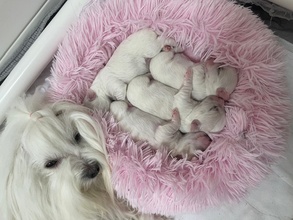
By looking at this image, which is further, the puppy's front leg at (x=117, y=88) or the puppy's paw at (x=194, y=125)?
the puppy's front leg at (x=117, y=88)

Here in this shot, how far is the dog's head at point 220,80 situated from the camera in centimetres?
105

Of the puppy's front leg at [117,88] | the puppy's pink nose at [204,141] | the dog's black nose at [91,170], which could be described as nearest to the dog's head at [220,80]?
the puppy's pink nose at [204,141]

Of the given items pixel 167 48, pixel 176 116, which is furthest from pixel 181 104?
pixel 167 48

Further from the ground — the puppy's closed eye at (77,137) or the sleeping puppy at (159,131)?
the sleeping puppy at (159,131)

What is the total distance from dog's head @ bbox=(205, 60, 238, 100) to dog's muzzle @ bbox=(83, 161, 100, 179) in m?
0.31

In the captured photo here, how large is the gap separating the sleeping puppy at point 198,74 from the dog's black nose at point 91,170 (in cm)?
26

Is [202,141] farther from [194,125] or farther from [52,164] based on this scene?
[52,164]

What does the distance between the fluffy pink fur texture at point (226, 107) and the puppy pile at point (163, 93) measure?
3cm

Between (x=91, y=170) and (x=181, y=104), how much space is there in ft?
0.84

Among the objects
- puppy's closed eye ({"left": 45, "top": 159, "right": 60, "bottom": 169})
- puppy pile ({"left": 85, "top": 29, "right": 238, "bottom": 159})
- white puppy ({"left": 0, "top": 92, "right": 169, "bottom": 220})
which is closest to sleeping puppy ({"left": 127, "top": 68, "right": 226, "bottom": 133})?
puppy pile ({"left": 85, "top": 29, "right": 238, "bottom": 159})

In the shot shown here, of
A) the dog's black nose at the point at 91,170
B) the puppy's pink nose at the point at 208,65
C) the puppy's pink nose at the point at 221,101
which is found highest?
the puppy's pink nose at the point at 208,65

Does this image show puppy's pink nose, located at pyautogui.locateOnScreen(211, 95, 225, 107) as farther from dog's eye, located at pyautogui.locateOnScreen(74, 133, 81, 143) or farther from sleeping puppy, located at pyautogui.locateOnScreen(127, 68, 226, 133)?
dog's eye, located at pyautogui.locateOnScreen(74, 133, 81, 143)

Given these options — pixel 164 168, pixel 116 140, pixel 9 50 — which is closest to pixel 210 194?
pixel 164 168

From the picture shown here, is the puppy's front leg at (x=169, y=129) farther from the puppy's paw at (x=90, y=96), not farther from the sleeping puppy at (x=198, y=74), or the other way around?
the puppy's paw at (x=90, y=96)
